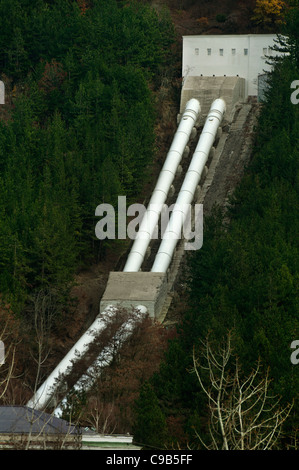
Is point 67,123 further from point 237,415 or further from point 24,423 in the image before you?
point 24,423

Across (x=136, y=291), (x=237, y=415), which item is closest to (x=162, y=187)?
(x=136, y=291)

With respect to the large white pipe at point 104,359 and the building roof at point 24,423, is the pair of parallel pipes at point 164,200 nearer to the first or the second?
the large white pipe at point 104,359

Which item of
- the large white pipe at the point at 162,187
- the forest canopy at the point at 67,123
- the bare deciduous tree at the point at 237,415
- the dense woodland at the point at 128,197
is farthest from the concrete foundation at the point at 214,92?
the bare deciduous tree at the point at 237,415

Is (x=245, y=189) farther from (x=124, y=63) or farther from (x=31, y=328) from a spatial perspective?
(x=124, y=63)

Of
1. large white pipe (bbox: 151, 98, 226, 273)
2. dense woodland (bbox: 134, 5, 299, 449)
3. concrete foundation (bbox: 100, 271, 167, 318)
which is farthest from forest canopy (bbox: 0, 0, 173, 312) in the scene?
dense woodland (bbox: 134, 5, 299, 449)

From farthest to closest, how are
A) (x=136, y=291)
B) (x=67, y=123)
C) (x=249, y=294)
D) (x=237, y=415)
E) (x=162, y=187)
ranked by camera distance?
(x=67, y=123), (x=162, y=187), (x=136, y=291), (x=249, y=294), (x=237, y=415)

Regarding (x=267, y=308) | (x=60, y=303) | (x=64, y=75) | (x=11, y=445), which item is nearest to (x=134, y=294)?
(x=60, y=303)
